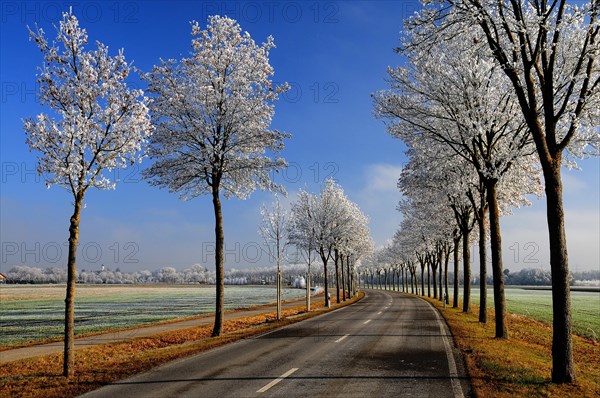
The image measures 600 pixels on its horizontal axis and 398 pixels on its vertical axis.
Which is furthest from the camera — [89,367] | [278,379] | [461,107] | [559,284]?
[461,107]

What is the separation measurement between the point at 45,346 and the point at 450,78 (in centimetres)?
2014

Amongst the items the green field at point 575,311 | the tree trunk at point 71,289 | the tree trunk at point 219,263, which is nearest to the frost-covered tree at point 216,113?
the tree trunk at point 219,263

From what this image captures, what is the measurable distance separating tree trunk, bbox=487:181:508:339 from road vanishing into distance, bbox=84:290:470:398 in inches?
98.7

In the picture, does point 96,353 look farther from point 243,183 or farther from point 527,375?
point 527,375

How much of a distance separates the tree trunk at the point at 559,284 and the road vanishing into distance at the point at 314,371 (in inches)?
81.5

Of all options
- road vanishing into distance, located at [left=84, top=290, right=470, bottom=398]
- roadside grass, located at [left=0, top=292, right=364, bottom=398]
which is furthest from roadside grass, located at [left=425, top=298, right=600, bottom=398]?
roadside grass, located at [left=0, top=292, right=364, bottom=398]

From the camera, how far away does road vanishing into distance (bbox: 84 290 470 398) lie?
884cm

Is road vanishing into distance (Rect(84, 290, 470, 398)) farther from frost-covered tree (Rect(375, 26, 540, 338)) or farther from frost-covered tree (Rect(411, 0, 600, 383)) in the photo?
frost-covered tree (Rect(375, 26, 540, 338))

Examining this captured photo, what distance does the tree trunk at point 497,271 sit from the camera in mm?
17344

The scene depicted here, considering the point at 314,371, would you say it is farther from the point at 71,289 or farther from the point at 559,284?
the point at 71,289

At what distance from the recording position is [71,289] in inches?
434

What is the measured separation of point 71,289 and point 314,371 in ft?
21.3

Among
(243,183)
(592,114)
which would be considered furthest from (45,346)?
(592,114)

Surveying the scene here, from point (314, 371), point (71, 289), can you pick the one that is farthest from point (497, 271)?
point (71, 289)
